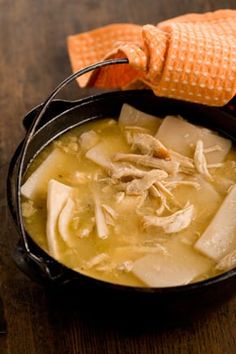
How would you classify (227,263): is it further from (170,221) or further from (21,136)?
(21,136)

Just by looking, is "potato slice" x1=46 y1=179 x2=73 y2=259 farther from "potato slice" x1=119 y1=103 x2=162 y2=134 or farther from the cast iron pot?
"potato slice" x1=119 y1=103 x2=162 y2=134

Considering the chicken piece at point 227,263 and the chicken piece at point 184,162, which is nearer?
the chicken piece at point 227,263

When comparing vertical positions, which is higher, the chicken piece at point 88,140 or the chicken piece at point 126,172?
the chicken piece at point 88,140

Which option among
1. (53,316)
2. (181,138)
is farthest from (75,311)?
(181,138)

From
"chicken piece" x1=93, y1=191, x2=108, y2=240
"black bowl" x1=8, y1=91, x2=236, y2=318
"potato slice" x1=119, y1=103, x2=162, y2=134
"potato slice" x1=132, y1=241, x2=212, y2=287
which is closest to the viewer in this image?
"black bowl" x1=8, y1=91, x2=236, y2=318

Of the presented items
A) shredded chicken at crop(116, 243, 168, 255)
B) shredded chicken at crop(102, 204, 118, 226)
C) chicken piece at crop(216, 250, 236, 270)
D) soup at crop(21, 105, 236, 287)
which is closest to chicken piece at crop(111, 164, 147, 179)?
soup at crop(21, 105, 236, 287)

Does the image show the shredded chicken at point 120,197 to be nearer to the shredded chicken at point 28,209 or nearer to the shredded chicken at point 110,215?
the shredded chicken at point 110,215

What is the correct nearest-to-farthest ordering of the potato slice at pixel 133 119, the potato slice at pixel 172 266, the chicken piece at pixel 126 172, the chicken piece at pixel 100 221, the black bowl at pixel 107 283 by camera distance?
the black bowl at pixel 107 283
the potato slice at pixel 172 266
the chicken piece at pixel 100 221
the chicken piece at pixel 126 172
the potato slice at pixel 133 119

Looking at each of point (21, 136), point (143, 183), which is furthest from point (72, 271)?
point (21, 136)

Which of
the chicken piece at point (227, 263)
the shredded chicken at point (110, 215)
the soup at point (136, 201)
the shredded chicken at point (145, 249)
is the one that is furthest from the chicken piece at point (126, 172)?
the chicken piece at point (227, 263)
